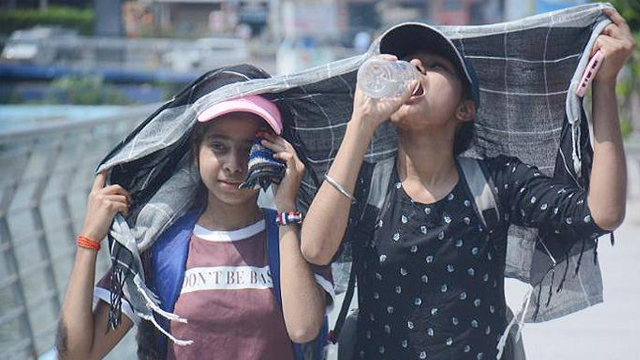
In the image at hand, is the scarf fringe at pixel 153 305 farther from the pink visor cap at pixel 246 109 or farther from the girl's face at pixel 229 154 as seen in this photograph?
the pink visor cap at pixel 246 109

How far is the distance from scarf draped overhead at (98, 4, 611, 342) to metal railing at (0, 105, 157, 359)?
2.68 metres

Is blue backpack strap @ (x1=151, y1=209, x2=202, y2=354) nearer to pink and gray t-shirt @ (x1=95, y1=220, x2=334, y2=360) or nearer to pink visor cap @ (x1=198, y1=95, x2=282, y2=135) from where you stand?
pink and gray t-shirt @ (x1=95, y1=220, x2=334, y2=360)

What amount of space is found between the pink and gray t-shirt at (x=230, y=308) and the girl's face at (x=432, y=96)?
37cm

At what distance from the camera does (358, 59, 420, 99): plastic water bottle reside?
7.41 feet

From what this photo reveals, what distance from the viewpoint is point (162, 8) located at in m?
64.4

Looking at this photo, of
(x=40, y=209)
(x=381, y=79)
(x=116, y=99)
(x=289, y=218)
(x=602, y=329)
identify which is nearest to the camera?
(x=381, y=79)

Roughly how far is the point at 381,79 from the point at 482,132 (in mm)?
460

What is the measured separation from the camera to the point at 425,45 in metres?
2.44

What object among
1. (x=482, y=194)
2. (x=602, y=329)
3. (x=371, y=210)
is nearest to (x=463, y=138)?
(x=482, y=194)

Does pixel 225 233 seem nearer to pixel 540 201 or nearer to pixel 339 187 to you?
pixel 339 187

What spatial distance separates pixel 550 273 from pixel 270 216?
0.65 m

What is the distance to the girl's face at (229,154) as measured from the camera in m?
2.44

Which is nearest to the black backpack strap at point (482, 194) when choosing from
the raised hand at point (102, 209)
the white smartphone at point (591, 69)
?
the white smartphone at point (591, 69)

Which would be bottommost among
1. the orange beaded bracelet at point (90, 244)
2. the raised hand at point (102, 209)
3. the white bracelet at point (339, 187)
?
the orange beaded bracelet at point (90, 244)
